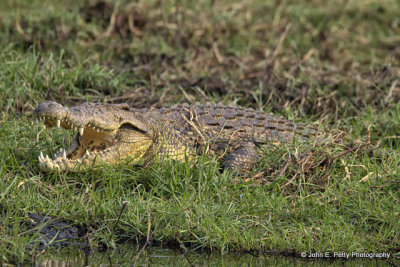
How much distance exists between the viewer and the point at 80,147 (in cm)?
555

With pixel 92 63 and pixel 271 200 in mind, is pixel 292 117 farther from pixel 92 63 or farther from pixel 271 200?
pixel 92 63

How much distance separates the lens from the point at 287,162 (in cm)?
563

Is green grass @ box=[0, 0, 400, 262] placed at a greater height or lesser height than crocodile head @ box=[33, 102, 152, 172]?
lesser

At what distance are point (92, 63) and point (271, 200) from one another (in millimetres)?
3794

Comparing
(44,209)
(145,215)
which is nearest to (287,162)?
(145,215)

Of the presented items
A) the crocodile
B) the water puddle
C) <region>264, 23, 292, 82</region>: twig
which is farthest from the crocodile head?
<region>264, 23, 292, 82</region>: twig

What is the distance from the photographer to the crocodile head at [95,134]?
17.1 ft

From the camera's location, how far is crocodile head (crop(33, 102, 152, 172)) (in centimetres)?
522

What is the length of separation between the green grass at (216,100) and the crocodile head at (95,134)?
0.45 feet

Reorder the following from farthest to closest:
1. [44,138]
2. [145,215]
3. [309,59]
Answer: [309,59] → [44,138] → [145,215]

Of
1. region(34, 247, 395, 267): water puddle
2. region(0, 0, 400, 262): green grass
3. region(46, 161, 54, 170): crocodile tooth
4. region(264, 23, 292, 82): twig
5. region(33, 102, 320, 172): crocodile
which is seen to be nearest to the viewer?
region(34, 247, 395, 267): water puddle

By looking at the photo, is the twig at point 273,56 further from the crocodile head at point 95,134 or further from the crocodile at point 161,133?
the crocodile head at point 95,134

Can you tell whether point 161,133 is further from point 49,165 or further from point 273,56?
point 273,56

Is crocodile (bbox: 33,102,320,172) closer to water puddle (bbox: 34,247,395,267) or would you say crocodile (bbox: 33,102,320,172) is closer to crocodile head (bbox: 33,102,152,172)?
crocodile head (bbox: 33,102,152,172)
